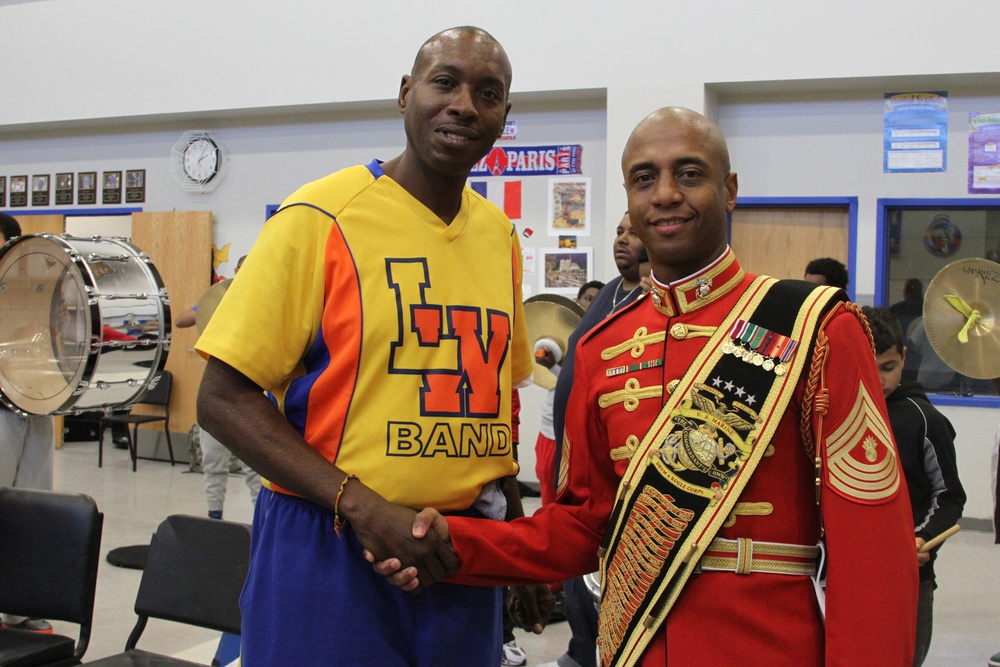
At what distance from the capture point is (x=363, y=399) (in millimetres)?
1694

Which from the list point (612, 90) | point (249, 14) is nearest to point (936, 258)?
point (612, 90)

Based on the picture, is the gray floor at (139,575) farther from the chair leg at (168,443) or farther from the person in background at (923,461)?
the person in background at (923,461)

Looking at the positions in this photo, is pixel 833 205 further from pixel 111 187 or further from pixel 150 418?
pixel 111 187

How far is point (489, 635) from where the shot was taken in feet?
6.06

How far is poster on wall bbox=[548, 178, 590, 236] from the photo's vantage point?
8.12 meters

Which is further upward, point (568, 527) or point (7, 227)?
point (7, 227)

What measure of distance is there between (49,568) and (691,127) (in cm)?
257

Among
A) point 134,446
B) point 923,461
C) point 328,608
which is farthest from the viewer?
point 134,446

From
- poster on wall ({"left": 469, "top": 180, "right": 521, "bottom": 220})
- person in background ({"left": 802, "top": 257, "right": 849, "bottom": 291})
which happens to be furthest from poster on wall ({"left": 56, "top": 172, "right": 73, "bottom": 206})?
person in background ({"left": 802, "top": 257, "right": 849, "bottom": 291})

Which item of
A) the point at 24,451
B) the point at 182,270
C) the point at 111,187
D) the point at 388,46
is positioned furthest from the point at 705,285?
the point at 111,187

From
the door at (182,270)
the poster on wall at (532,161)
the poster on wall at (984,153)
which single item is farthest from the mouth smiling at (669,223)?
the door at (182,270)

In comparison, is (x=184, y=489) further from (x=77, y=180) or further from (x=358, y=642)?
(x=358, y=642)

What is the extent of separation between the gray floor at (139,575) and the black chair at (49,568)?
1155 mm

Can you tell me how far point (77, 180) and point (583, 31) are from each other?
5.95 metres
